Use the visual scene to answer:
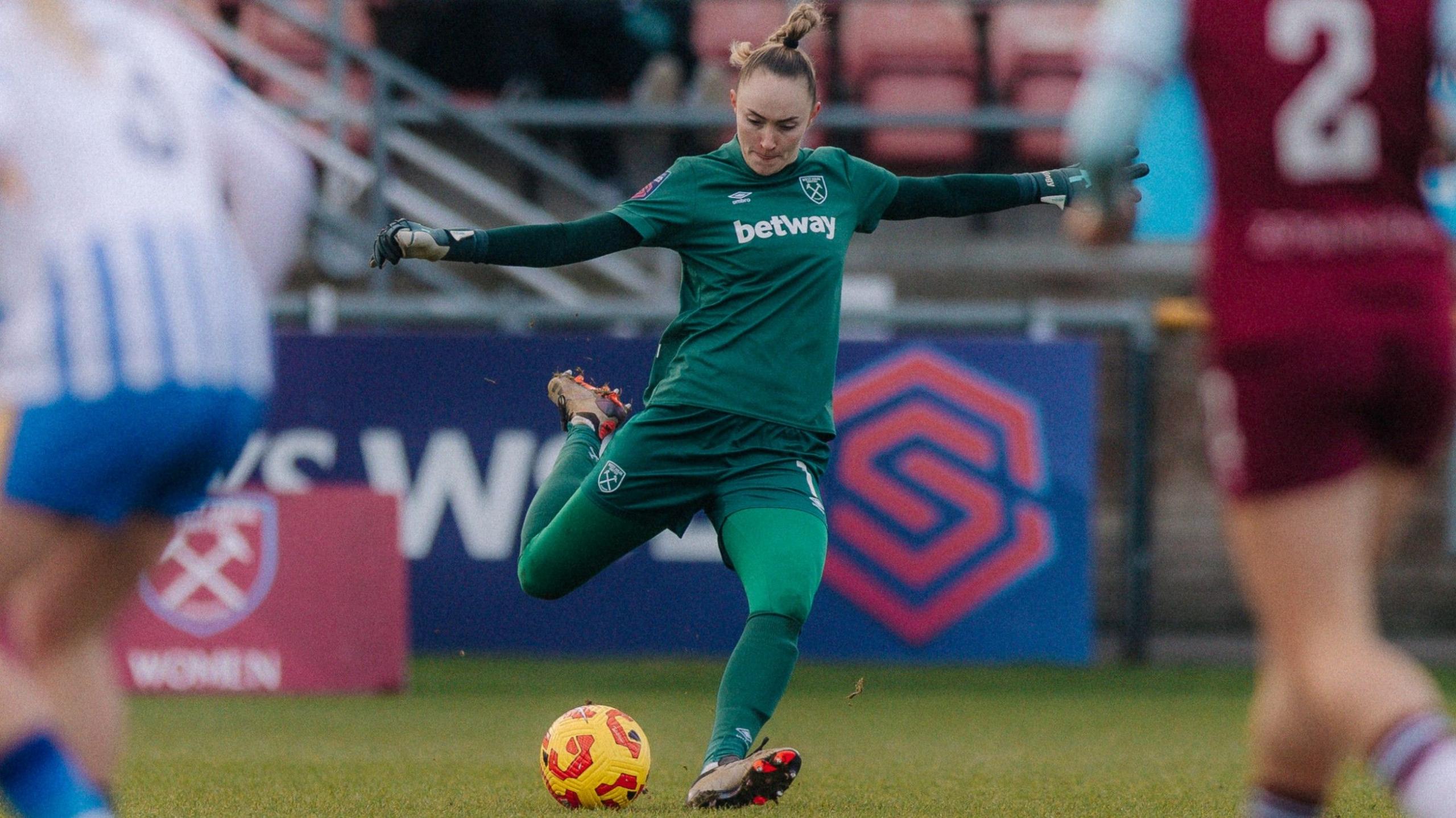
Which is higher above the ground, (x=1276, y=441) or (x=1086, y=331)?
(x=1276, y=441)

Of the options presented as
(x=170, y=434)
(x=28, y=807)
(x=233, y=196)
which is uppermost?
(x=233, y=196)

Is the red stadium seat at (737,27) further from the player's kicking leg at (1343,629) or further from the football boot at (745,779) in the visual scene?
the player's kicking leg at (1343,629)

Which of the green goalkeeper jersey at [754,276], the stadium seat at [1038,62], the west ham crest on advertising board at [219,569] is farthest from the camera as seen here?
the stadium seat at [1038,62]

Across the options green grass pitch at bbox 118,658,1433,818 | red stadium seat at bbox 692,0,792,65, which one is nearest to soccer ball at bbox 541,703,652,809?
green grass pitch at bbox 118,658,1433,818

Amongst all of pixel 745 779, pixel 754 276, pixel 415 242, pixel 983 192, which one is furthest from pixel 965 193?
pixel 745 779

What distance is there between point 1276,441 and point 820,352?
2558mm

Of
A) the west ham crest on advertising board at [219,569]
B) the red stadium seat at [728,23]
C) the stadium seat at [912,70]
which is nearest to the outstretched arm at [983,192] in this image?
the west ham crest on advertising board at [219,569]

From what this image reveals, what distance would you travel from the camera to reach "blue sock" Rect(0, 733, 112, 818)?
2973mm

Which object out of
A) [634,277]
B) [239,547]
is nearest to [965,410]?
[634,277]

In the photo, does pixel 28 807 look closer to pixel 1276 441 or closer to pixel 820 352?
pixel 1276 441

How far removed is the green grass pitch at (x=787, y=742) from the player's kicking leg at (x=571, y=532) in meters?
0.64

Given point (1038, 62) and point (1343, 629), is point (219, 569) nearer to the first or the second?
point (1343, 629)

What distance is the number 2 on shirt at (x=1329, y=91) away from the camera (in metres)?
3.11

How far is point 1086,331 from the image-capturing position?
1081cm
